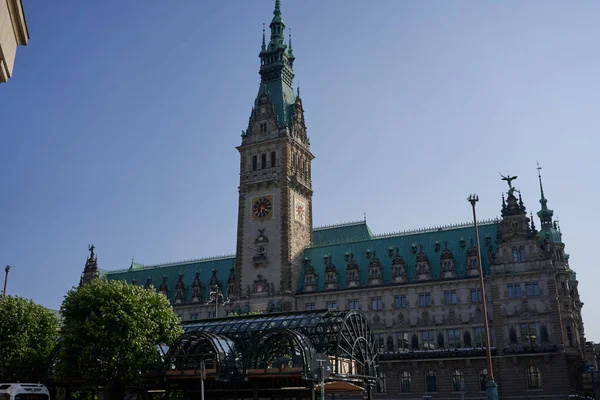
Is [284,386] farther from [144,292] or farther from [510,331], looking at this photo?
[510,331]

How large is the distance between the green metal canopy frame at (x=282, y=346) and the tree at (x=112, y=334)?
3929 millimetres

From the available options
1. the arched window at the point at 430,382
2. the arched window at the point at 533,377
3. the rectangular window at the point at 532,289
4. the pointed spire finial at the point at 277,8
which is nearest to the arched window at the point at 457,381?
the arched window at the point at 430,382

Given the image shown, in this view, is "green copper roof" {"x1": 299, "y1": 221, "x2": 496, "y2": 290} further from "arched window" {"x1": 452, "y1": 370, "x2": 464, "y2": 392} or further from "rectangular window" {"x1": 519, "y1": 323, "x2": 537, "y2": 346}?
"arched window" {"x1": 452, "y1": 370, "x2": 464, "y2": 392}

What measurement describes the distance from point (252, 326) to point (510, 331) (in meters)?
47.0

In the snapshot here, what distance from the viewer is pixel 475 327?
3649 inches

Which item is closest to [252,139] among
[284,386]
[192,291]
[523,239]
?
[192,291]

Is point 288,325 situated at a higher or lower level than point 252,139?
lower

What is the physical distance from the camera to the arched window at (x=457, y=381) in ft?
296

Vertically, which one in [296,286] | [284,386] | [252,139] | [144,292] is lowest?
[284,386]

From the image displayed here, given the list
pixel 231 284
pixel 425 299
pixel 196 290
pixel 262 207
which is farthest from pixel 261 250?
pixel 425 299

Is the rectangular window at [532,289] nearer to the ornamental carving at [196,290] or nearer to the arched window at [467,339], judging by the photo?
the arched window at [467,339]

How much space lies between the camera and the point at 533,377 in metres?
85.8

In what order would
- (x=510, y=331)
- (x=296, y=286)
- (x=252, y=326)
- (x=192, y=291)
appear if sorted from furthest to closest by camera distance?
(x=192, y=291)
(x=296, y=286)
(x=510, y=331)
(x=252, y=326)

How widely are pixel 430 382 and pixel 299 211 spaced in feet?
129
